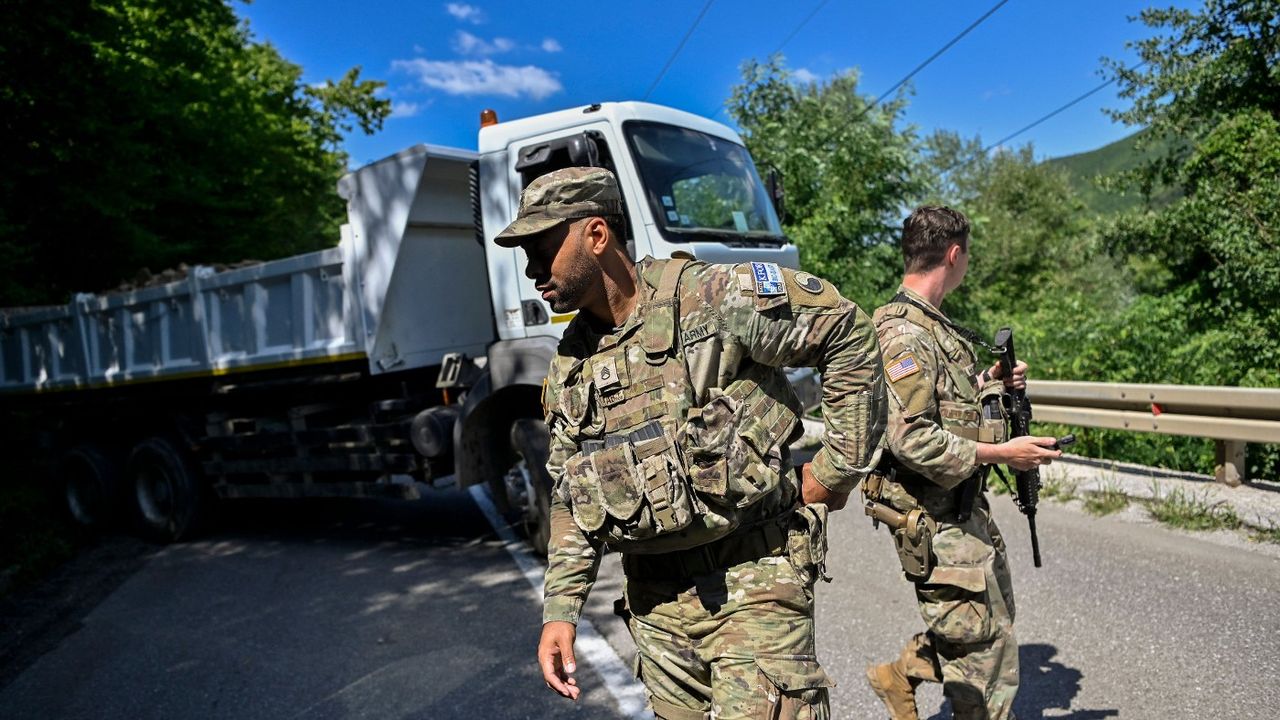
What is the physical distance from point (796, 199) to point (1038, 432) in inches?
205

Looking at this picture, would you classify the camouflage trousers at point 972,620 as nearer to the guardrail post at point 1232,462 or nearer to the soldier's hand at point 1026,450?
the soldier's hand at point 1026,450

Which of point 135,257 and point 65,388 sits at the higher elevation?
point 135,257

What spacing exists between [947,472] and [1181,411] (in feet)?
14.0

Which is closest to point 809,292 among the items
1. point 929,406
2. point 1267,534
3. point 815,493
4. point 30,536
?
point 815,493

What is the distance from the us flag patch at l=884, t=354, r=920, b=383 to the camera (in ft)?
8.29

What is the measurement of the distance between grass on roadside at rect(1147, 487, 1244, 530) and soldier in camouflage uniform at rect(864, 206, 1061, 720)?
2.97 meters

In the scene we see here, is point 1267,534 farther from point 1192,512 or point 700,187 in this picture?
point 700,187

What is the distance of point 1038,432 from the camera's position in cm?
748

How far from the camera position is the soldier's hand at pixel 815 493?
80.1 inches

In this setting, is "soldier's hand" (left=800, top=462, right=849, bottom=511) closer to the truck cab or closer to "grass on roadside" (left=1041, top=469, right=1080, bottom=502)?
the truck cab

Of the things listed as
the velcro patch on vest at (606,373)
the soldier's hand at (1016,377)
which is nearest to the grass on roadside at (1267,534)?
the soldier's hand at (1016,377)

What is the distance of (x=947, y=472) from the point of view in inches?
96.7

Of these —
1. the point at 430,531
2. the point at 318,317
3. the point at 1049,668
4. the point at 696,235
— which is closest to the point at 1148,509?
the point at 1049,668

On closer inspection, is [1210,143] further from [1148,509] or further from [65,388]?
[65,388]
